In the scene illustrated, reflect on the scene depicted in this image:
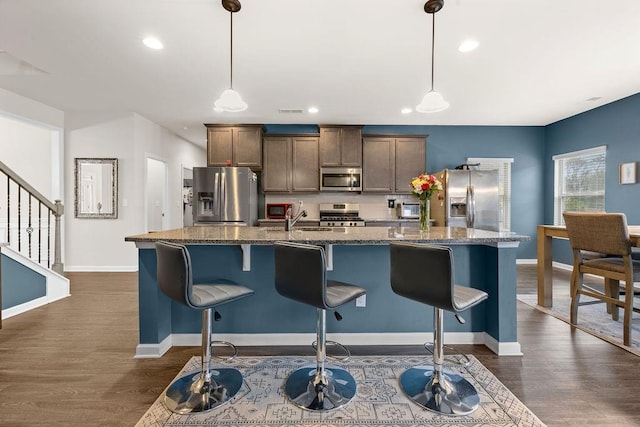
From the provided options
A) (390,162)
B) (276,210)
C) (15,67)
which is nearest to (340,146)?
(390,162)

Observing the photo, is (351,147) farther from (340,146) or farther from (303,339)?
(303,339)

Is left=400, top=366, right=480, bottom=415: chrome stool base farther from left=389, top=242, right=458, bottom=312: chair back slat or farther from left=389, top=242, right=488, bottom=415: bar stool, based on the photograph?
left=389, top=242, right=458, bottom=312: chair back slat

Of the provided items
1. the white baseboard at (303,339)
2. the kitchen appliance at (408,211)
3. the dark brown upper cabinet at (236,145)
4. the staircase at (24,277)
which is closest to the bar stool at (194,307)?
the white baseboard at (303,339)

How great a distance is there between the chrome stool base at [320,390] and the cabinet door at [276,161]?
12.4ft

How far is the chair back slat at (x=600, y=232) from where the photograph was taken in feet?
7.86

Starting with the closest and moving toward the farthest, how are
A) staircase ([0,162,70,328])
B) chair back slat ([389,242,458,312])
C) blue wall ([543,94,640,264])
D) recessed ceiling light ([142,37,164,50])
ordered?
chair back slat ([389,242,458,312])
recessed ceiling light ([142,37,164,50])
staircase ([0,162,70,328])
blue wall ([543,94,640,264])

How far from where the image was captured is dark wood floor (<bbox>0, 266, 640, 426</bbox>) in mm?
1673

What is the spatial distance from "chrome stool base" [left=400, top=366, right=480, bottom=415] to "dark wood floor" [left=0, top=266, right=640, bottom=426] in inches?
12.7

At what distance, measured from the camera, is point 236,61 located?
125 inches

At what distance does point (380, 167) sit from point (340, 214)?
3.55 feet

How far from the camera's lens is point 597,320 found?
295 centimetres

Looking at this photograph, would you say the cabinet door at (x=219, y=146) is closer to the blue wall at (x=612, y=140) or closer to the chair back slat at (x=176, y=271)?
the chair back slat at (x=176, y=271)

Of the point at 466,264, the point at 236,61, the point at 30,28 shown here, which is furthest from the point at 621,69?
the point at 30,28

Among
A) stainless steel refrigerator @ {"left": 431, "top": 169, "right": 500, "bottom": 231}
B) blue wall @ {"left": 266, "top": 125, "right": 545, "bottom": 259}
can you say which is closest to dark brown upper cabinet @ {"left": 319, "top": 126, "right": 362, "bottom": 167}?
blue wall @ {"left": 266, "top": 125, "right": 545, "bottom": 259}
